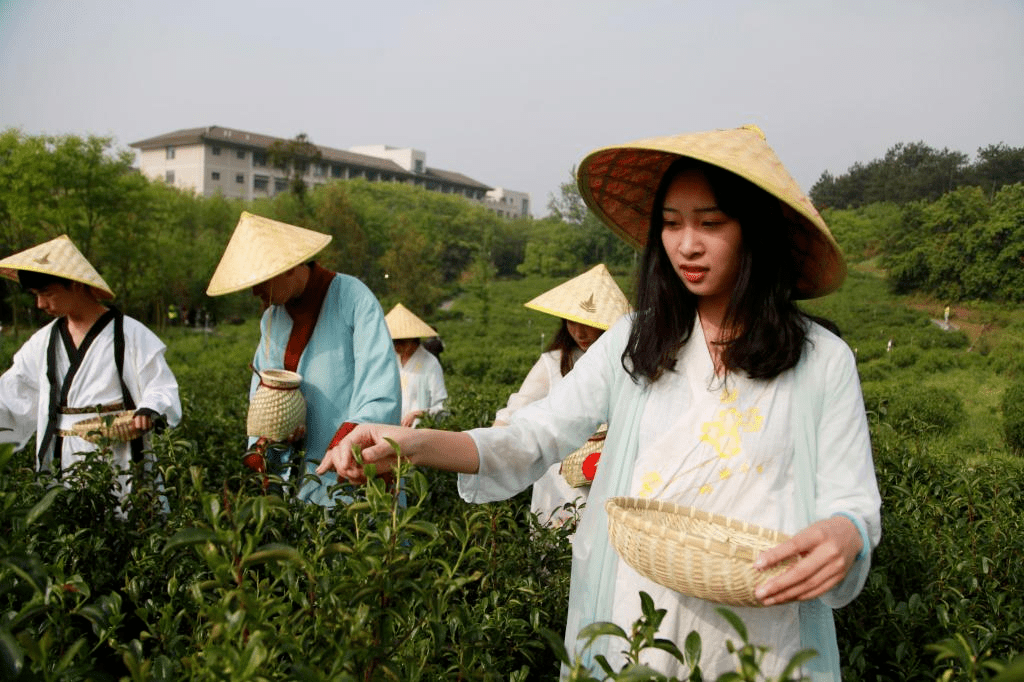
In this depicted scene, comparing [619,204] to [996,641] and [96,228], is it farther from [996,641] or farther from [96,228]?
[96,228]

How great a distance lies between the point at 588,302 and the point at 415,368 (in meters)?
2.20

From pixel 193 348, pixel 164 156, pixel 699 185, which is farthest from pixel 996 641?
pixel 164 156

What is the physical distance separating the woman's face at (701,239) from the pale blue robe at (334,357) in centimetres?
138

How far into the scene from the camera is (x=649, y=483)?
1457 millimetres

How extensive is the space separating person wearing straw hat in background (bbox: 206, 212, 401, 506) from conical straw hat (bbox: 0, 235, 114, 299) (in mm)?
671

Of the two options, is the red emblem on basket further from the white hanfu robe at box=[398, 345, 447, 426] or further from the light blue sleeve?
the white hanfu robe at box=[398, 345, 447, 426]

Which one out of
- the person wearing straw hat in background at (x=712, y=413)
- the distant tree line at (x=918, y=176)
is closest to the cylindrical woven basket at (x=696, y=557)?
the person wearing straw hat in background at (x=712, y=413)

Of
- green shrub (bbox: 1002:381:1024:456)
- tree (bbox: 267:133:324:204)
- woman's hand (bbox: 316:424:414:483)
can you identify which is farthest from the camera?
tree (bbox: 267:133:324:204)

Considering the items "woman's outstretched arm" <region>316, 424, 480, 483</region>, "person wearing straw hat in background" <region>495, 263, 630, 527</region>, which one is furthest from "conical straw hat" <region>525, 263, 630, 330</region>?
"woman's outstretched arm" <region>316, 424, 480, 483</region>

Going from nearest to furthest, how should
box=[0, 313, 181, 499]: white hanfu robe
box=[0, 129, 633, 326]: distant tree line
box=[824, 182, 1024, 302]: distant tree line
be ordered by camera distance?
box=[0, 313, 181, 499]: white hanfu robe
box=[824, 182, 1024, 302]: distant tree line
box=[0, 129, 633, 326]: distant tree line

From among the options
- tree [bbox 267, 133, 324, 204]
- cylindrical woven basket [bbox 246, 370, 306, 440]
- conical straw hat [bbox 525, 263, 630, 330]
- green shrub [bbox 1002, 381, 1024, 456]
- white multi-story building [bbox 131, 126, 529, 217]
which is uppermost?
white multi-story building [bbox 131, 126, 529, 217]

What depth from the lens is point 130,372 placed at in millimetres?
3164

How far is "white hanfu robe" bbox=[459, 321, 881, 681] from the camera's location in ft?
4.37

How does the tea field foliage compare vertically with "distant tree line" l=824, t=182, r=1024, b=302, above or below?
below
